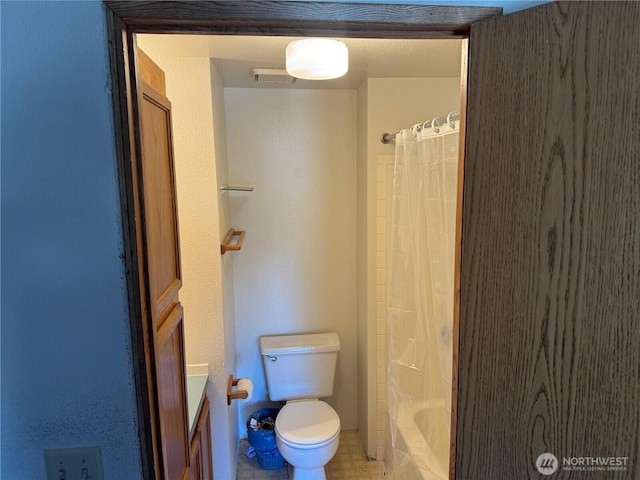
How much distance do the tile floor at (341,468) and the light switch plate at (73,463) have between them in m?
1.77

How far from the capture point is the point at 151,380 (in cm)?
86

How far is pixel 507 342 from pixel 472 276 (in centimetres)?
15

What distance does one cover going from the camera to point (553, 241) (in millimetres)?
790

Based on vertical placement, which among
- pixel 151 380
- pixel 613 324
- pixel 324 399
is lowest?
pixel 324 399

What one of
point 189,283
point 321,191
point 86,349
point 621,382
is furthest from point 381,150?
point 86,349

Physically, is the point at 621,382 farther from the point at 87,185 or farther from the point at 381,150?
the point at 381,150

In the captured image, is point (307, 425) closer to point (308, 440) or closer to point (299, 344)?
point (308, 440)

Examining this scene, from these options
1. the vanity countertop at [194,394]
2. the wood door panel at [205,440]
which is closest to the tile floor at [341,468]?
the wood door panel at [205,440]

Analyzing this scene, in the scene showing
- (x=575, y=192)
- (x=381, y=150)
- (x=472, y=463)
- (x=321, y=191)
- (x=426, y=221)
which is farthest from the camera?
(x=321, y=191)

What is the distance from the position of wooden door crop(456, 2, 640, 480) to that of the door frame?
0.10 m

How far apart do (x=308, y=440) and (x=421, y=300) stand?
945 mm

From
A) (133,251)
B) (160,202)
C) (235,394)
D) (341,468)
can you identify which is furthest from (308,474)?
(133,251)

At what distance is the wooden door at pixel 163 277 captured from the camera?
87cm

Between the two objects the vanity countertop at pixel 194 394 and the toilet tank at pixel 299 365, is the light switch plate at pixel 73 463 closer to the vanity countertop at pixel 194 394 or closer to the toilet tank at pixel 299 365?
the vanity countertop at pixel 194 394
